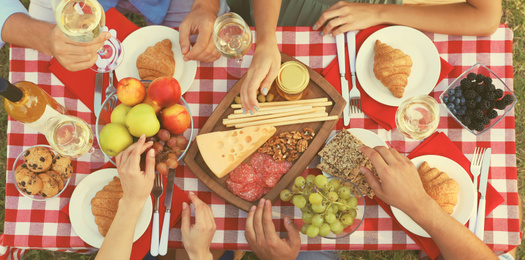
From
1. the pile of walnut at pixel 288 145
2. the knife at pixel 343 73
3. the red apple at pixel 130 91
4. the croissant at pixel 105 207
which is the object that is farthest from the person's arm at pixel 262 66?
the croissant at pixel 105 207

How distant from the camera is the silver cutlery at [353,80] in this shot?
1387mm

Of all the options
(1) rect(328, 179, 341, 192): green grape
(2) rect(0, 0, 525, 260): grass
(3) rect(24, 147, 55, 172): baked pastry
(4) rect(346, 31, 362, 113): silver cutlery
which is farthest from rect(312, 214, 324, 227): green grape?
(2) rect(0, 0, 525, 260): grass

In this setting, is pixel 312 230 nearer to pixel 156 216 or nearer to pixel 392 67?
pixel 156 216

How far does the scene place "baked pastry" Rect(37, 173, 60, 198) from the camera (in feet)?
4.16

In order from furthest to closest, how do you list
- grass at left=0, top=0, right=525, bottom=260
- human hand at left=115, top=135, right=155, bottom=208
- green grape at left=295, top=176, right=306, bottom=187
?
1. grass at left=0, top=0, right=525, bottom=260
2. green grape at left=295, top=176, right=306, bottom=187
3. human hand at left=115, top=135, right=155, bottom=208

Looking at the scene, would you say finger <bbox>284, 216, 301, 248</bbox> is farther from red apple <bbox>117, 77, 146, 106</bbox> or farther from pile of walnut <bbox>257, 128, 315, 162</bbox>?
red apple <bbox>117, 77, 146, 106</bbox>

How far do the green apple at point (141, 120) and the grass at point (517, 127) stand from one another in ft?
4.36

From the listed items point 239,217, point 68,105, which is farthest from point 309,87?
point 68,105

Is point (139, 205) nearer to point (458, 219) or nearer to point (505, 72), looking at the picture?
point (458, 219)

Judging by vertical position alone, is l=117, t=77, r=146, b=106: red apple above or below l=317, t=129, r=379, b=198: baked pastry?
above

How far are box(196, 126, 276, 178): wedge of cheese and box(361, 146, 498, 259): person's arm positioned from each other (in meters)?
0.39

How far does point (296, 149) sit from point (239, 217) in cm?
35

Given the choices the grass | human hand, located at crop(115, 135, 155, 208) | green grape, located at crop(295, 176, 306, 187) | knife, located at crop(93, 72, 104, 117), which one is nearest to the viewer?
human hand, located at crop(115, 135, 155, 208)

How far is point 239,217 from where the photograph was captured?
1.37 meters
